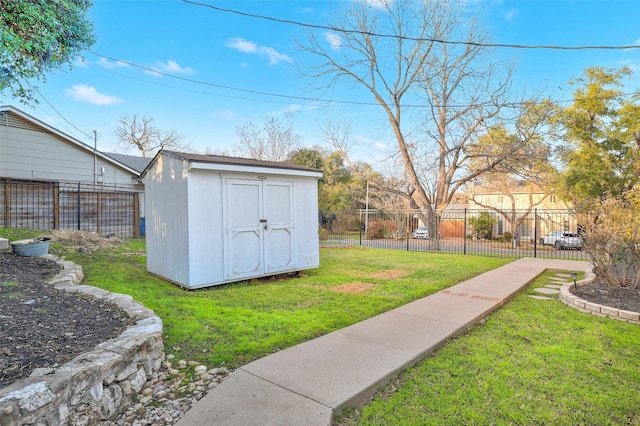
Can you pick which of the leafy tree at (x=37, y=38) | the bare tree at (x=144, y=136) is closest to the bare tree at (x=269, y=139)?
the bare tree at (x=144, y=136)

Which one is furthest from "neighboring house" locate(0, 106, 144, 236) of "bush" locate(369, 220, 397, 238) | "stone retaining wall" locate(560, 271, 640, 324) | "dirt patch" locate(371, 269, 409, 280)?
"stone retaining wall" locate(560, 271, 640, 324)

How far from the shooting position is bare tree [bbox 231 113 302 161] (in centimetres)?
2009

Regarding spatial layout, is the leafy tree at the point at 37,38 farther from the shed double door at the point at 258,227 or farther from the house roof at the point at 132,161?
the house roof at the point at 132,161

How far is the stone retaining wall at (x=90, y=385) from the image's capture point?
5.55ft

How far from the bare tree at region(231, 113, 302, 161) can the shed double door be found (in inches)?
557

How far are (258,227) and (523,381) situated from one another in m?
4.53

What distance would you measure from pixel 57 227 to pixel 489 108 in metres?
15.6

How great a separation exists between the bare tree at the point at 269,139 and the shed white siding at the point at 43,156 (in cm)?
889

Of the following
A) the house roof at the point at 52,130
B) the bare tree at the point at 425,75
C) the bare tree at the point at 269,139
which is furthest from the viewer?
the bare tree at the point at 269,139

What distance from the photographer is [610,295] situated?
4980mm

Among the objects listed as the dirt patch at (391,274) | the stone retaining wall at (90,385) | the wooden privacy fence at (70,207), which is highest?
the wooden privacy fence at (70,207)

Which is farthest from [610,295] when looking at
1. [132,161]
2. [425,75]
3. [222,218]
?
[132,161]

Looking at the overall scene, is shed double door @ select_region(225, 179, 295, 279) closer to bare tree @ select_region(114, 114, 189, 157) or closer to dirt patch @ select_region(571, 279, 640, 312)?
dirt patch @ select_region(571, 279, 640, 312)

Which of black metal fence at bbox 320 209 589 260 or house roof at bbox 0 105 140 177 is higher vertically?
house roof at bbox 0 105 140 177
